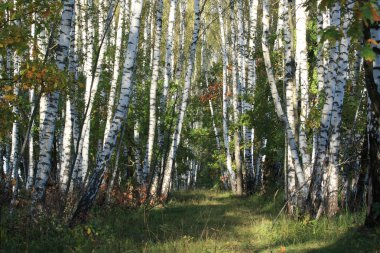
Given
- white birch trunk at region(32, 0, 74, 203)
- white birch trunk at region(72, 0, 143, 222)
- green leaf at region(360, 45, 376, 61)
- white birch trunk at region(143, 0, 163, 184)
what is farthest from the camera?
white birch trunk at region(143, 0, 163, 184)

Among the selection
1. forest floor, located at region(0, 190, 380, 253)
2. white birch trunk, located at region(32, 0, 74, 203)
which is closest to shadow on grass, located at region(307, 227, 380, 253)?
forest floor, located at region(0, 190, 380, 253)

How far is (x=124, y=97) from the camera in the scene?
988 centimetres

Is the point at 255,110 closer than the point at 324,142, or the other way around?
the point at 324,142

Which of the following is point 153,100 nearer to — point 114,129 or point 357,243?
point 114,129

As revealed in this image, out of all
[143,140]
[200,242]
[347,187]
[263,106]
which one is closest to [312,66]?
[263,106]

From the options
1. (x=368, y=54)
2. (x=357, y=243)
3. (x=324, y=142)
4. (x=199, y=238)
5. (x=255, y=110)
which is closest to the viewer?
(x=368, y=54)

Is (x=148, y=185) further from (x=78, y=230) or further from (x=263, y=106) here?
(x=78, y=230)

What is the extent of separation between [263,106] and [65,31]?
10.7 meters

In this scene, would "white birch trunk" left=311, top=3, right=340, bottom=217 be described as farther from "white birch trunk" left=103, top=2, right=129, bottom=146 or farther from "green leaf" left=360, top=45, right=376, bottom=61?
"white birch trunk" left=103, top=2, right=129, bottom=146

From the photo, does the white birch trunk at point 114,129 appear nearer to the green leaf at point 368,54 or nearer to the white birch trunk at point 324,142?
the white birch trunk at point 324,142

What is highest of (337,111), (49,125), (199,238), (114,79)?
(114,79)

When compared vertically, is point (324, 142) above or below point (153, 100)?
below

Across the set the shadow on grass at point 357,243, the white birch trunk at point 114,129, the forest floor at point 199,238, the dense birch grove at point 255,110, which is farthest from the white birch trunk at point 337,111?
the white birch trunk at point 114,129

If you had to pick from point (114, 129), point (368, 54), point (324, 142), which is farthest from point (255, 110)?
point (368, 54)
